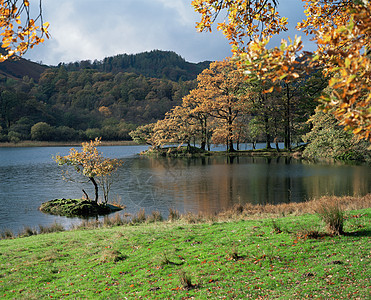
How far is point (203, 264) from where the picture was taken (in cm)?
775

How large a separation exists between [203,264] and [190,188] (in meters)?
18.3

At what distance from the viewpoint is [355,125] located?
9.91ft

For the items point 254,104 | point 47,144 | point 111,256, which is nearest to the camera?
point 111,256

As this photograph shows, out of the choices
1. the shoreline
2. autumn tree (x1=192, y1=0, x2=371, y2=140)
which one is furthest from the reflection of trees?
the shoreline

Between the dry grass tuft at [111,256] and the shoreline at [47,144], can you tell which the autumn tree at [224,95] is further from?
the shoreline at [47,144]

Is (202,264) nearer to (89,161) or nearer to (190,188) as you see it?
(89,161)

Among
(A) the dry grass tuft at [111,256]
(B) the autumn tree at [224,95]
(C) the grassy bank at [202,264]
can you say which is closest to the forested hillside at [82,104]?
(B) the autumn tree at [224,95]

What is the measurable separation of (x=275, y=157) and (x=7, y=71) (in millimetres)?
198144

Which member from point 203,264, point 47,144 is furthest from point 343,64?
point 47,144

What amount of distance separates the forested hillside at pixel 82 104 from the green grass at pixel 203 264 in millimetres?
96667

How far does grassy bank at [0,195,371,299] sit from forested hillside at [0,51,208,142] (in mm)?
96491

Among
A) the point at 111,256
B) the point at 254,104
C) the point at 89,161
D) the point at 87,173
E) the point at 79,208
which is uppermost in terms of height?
the point at 254,104

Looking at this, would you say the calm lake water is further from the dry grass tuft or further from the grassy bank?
the dry grass tuft

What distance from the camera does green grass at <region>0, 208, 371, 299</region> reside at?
6.08 metres
